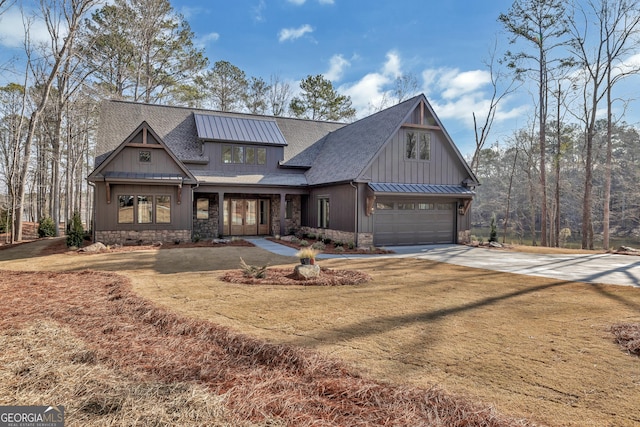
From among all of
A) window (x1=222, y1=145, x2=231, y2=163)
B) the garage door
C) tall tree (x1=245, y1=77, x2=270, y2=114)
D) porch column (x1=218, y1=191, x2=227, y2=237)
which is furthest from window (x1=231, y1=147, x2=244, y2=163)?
tall tree (x1=245, y1=77, x2=270, y2=114)

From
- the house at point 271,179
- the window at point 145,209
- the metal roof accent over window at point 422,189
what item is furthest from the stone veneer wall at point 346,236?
the window at point 145,209

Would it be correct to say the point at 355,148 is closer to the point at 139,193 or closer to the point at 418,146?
the point at 418,146

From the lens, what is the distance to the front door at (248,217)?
18.5 meters

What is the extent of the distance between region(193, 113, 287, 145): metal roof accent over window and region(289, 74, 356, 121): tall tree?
11.8 metres

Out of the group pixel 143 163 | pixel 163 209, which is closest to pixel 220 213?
pixel 163 209

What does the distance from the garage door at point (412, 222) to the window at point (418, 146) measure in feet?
6.95

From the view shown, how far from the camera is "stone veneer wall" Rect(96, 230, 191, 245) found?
46.7 ft

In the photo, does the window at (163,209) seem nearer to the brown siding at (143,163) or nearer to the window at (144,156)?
the brown siding at (143,163)

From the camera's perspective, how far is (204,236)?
57.6ft

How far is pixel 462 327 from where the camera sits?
4711 millimetres

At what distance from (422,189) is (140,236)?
1242cm

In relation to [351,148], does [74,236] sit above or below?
below

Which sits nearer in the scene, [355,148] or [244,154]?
[355,148]

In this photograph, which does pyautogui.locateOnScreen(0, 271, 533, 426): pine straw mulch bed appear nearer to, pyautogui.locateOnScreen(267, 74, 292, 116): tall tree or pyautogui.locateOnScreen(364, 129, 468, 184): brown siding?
pyautogui.locateOnScreen(364, 129, 468, 184): brown siding
